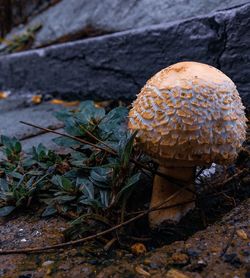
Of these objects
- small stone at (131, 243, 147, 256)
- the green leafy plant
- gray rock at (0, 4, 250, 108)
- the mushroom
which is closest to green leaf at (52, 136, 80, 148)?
the green leafy plant

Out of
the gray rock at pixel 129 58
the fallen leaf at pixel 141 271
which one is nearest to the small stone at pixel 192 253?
Answer: the fallen leaf at pixel 141 271

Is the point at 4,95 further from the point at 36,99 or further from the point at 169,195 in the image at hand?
the point at 169,195

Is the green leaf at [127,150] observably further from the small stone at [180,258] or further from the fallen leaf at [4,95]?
the fallen leaf at [4,95]

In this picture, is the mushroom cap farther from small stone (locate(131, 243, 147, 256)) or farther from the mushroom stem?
small stone (locate(131, 243, 147, 256))

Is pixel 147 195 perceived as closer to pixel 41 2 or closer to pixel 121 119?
pixel 121 119

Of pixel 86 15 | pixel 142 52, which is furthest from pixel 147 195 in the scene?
pixel 86 15
